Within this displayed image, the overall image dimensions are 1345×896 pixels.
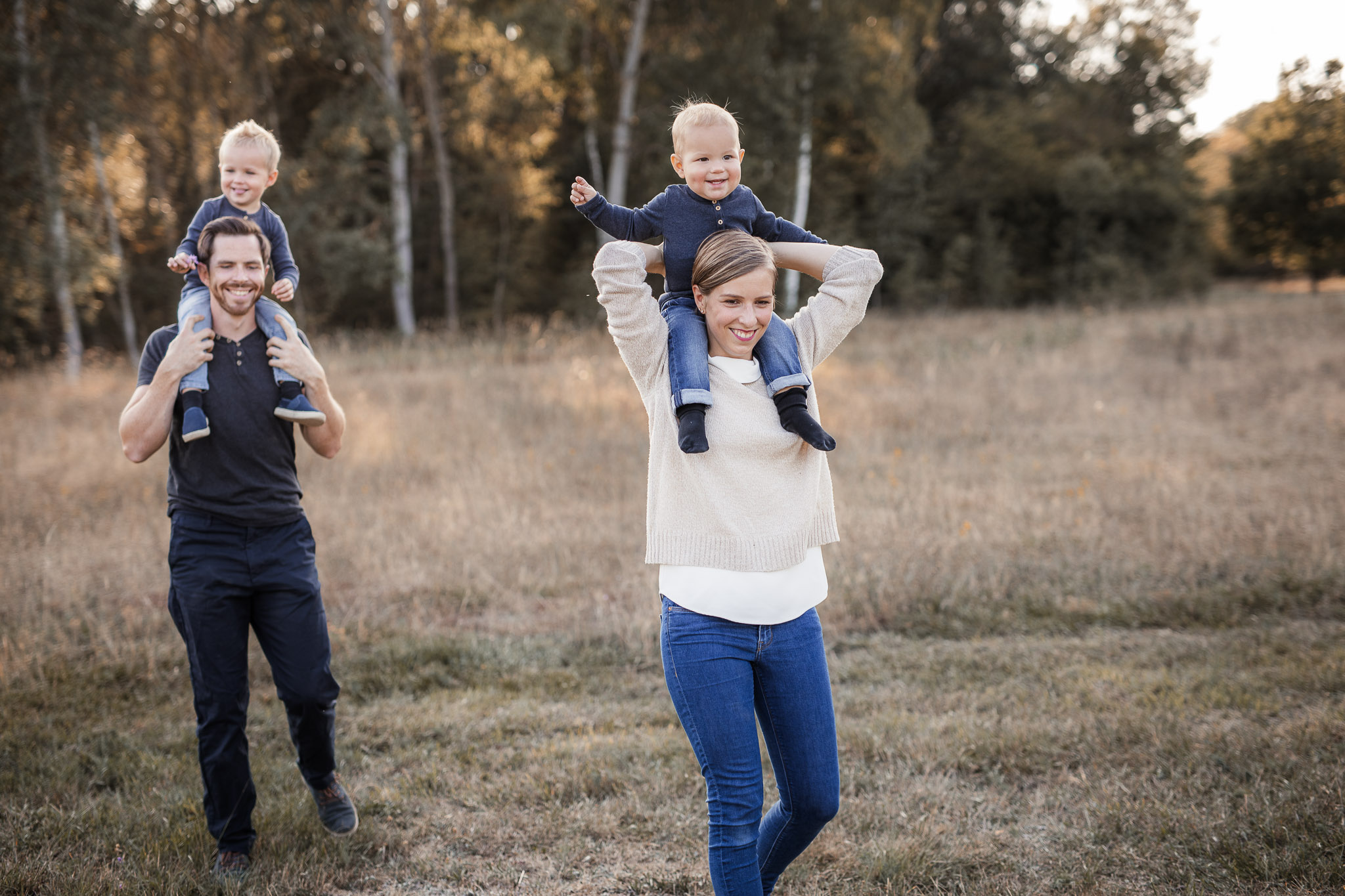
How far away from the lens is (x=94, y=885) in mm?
3082

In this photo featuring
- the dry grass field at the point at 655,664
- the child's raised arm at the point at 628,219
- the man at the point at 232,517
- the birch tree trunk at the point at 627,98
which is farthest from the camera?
the birch tree trunk at the point at 627,98

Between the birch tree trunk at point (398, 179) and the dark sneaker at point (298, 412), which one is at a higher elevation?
the birch tree trunk at point (398, 179)

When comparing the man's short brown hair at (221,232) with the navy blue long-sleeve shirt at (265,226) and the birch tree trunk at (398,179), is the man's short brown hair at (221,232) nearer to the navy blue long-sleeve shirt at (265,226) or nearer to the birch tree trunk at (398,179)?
the navy blue long-sleeve shirt at (265,226)

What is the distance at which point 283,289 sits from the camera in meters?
3.54

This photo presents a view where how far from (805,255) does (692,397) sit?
0.69 m

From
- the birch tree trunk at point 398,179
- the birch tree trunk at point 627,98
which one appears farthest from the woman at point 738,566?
the birch tree trunk at point 398,179

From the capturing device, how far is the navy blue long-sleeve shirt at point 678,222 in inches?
101

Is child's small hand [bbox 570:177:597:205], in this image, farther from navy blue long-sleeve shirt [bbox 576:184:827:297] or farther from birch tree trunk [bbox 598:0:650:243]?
birch tree trunk [bbox 598:0:650:243]

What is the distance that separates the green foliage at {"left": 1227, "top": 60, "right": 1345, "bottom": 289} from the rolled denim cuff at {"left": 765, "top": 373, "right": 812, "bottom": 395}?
2891cm

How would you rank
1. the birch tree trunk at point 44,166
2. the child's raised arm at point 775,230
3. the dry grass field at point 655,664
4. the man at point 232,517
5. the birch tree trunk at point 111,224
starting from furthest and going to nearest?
1. the birch tree trunk at point 111,224
2. the birch tree trunk at point 44,166
3. the dry grass field at point 655,664
4. the man at point 232,517
5. the child's raised arm at point 775,230

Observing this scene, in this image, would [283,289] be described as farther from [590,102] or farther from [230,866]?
[590,102]

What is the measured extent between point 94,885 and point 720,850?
2392 millimetres

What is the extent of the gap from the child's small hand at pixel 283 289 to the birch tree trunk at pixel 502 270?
20344mm

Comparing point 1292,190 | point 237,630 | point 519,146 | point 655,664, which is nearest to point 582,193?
point 237,630
